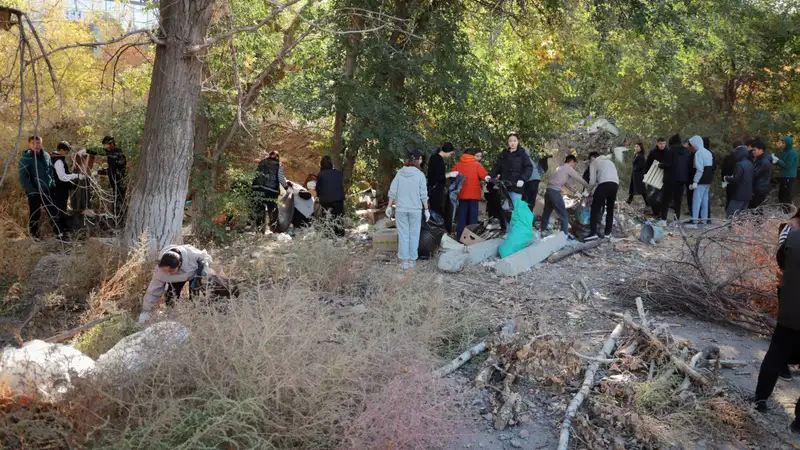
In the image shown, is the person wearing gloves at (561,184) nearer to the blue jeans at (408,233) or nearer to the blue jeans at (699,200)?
the blue jeans at (408,233)

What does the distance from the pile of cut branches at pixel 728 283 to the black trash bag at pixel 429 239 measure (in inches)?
107

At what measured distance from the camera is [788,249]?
191 inches

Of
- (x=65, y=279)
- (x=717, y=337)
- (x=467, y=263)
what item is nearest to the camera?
(x=717, y=337)

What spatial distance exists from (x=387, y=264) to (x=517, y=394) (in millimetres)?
4308

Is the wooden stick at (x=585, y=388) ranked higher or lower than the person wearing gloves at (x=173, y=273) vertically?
lower

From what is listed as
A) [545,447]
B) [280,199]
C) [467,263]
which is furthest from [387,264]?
[545,447]

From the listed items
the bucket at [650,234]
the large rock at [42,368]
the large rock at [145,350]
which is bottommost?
the large rock at [42,368]

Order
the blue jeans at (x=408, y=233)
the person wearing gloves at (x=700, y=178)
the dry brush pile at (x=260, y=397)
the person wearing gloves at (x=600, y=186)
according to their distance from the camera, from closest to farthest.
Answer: the dry brush pile at (x=260, y=397) → the blue jeans at (x=408, y=233) → the person wearing gloves at (x=600, y=186) → the person wearing gloves at (x=700, y=178)

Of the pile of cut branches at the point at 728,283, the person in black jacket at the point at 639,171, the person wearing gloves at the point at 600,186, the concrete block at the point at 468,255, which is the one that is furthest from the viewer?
the person in black jacket at the point at 639,171

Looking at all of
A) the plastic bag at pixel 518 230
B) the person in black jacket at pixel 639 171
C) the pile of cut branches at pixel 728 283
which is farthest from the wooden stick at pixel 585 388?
the person in black jacket at pixel 639 171

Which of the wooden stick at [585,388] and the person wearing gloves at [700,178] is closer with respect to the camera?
the wooden stick at [585,388]

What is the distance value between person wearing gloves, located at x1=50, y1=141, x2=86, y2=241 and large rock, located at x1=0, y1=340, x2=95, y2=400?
19.3 ft

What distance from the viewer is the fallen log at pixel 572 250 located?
31.7 feet

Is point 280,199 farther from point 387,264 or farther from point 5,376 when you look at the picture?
point 5,376
